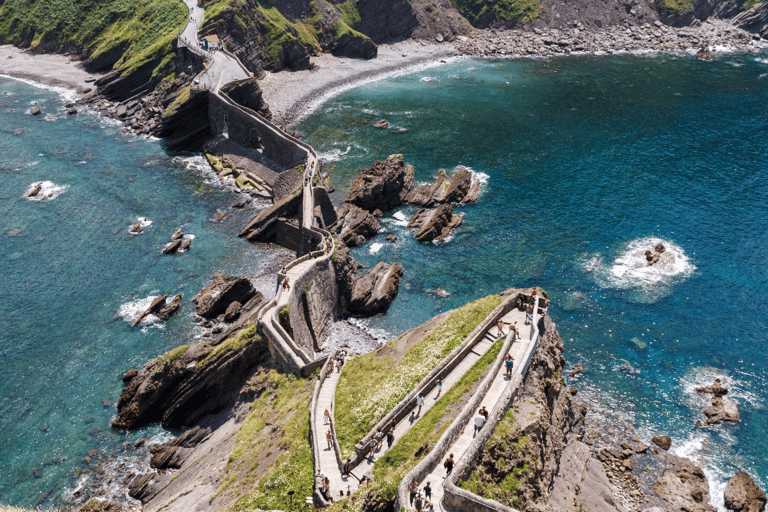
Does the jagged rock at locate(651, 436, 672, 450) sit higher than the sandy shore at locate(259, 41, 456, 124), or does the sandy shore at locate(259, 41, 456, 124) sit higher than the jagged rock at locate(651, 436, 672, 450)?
the sandy shore at locate(259, 41, 456, 124)

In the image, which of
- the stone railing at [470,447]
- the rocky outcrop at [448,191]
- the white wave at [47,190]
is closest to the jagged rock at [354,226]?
the rocky outcrop at [448,191]

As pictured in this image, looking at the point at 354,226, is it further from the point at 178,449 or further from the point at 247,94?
the point at 247,94

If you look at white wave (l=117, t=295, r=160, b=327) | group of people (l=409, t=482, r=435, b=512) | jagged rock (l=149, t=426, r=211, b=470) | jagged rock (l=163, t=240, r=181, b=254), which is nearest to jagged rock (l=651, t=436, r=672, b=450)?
group of people (l=409, t=482, r=435, b=512)

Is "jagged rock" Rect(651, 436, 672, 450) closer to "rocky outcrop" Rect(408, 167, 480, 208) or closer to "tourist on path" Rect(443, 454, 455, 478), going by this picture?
"tourist on path" Rect(443, 454, 455, 478)

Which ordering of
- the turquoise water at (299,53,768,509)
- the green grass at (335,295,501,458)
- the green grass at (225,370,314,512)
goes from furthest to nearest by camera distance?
the turquoise water at (299,53,768,509), the green grass at (335,295,501,458), the green grass at (225,370,314,512)

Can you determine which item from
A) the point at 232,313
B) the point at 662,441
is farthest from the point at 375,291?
the point at 662,441

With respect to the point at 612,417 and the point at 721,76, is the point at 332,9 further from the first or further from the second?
the point at 612,417
